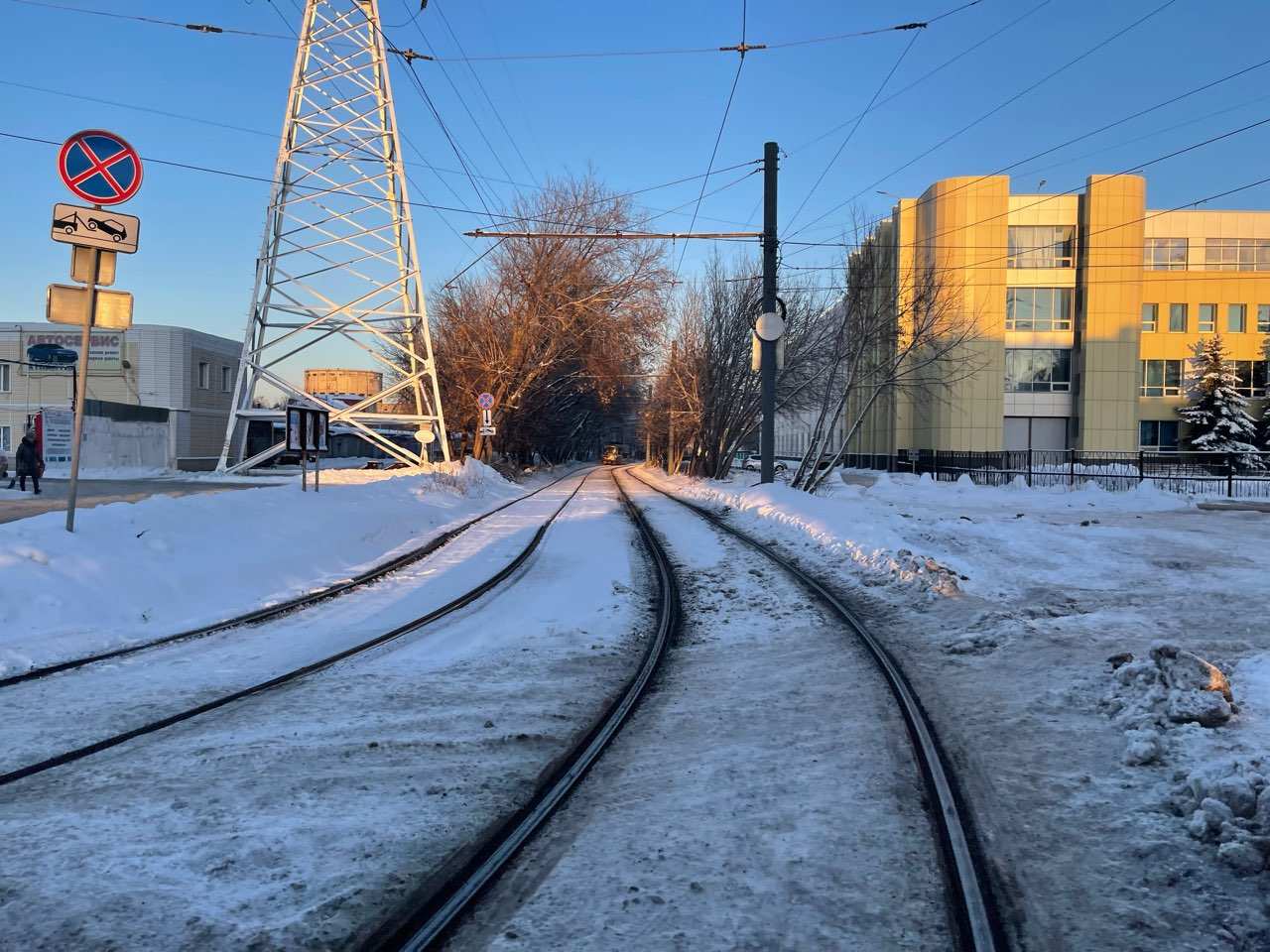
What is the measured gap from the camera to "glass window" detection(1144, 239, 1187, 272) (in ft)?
170

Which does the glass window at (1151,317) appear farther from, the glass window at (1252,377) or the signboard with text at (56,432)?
the signboard with text at (56,432)

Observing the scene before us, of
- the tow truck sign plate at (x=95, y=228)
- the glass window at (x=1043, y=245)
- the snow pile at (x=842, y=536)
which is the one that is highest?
the glass window at (x=1043, y=245)

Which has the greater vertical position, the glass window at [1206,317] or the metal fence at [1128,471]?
the glass window at [1206,317]

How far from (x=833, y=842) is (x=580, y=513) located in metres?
16.8

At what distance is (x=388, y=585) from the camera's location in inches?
380

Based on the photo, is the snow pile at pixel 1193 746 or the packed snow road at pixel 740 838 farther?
the snow pile at pixel 1193 746

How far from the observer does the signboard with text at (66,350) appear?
4534 cm

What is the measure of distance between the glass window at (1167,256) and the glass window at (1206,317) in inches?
110

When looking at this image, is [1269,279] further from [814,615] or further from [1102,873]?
[1102,873]

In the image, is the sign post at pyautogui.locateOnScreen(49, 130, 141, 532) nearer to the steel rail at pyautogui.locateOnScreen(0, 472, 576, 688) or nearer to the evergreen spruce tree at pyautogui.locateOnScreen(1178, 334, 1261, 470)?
the steel rail at pyautogui.locateOnScreen(0, 472, 576, 688)

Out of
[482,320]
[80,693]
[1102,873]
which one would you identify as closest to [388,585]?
[80,693]

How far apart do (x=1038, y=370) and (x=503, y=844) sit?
53.4 m

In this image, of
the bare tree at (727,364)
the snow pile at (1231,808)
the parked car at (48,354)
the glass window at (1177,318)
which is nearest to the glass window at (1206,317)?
the glass window at (1177,318)

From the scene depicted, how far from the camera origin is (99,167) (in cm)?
826
